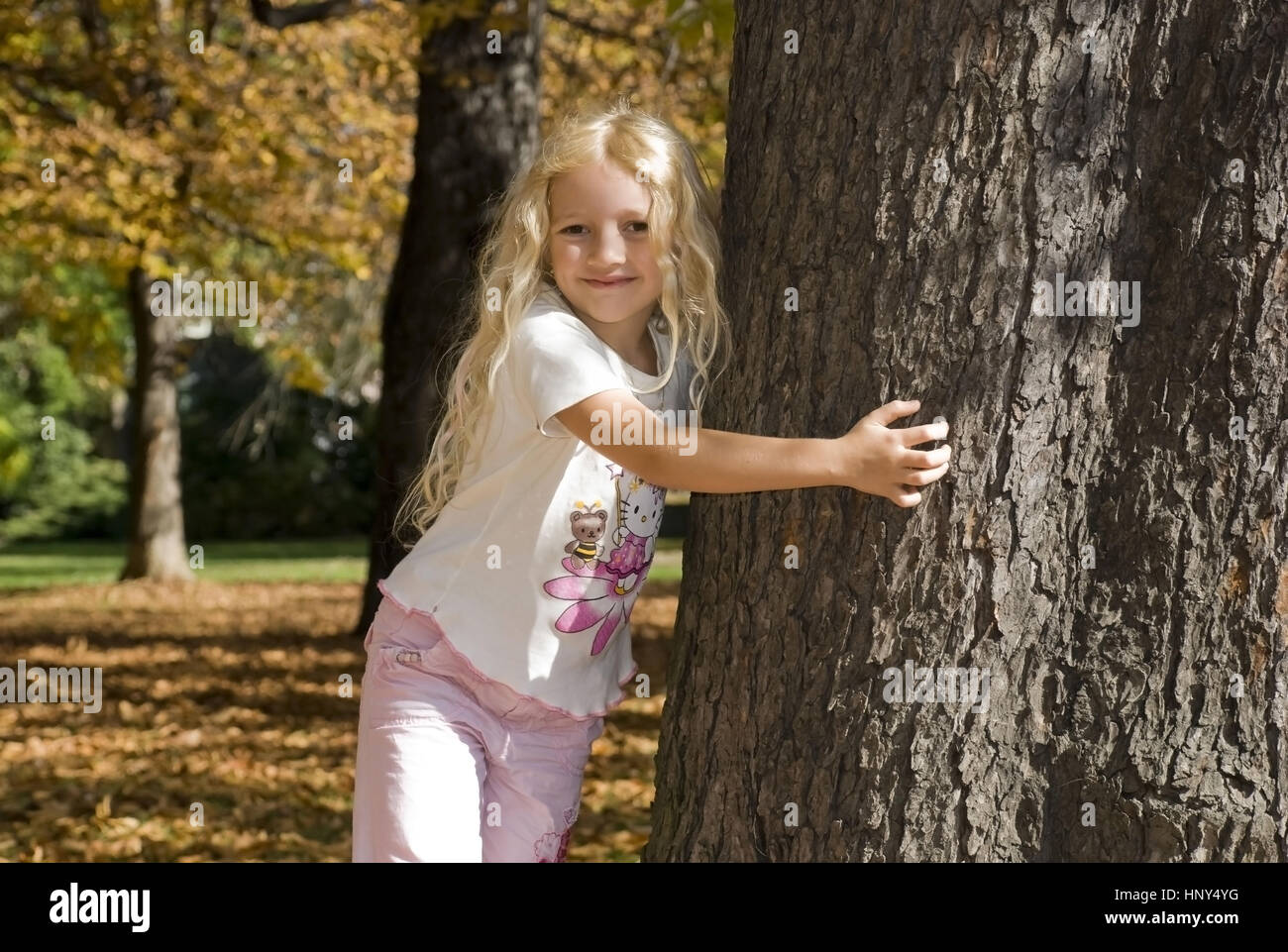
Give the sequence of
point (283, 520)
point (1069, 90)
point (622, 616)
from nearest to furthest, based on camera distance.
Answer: point (1069, 90) → point (622, 616) → point (283, 520)

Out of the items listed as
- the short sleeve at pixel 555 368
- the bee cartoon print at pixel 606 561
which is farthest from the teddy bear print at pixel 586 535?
the short sleeve at pixel 555 368

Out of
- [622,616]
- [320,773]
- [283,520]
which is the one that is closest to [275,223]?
[320,773]

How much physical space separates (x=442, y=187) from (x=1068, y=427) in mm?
6567

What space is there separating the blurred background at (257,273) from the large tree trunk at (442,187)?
0.06 ft

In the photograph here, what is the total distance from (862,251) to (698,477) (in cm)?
48

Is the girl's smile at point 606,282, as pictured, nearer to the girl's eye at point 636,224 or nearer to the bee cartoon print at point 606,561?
the girl's eye at point 636,224

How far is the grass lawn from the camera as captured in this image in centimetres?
1622

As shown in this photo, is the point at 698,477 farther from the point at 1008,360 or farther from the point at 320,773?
the point at 320,773

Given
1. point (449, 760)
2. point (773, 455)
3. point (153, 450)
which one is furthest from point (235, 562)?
point (773, 455)

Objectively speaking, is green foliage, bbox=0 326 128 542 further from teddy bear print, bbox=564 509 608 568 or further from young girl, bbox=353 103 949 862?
teddy bear print, bbox=564 509 608 568

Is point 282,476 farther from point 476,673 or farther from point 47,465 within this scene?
point 476,673

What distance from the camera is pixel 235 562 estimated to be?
1888 cm

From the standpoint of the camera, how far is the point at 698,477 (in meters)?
2.33
